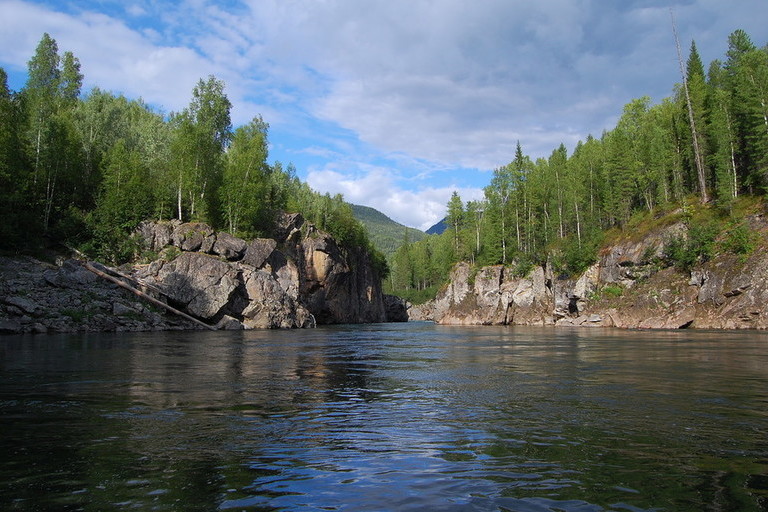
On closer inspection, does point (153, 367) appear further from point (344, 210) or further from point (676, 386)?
point (344, 210)

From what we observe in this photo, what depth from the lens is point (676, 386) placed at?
48.8ft

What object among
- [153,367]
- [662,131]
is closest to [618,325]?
[662,131]

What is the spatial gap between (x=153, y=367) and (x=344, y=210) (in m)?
96.2

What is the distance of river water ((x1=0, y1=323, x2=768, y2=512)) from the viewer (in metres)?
6.21

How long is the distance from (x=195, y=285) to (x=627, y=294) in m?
53.5

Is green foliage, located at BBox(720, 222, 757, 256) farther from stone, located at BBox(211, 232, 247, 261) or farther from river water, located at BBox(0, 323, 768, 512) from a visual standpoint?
stone, located at BBox(211, 232, 247, 261)

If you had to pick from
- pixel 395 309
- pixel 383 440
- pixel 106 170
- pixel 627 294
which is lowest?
pixel 383 440

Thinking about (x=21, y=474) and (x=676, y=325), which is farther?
(x=676, y=325)

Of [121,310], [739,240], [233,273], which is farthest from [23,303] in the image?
[739,240]

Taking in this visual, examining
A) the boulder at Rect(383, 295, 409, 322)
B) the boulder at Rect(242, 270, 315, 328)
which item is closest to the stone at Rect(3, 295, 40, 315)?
the boulder at Rect(242, 270, 315, 328)

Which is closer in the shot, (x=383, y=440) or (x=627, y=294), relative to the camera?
(x=383, y=440)

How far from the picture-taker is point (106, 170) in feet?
213

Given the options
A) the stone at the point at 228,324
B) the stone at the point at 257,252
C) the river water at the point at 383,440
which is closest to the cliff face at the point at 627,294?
the river water at the point at 383,440

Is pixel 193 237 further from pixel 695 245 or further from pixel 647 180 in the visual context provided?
pixel 647 180
